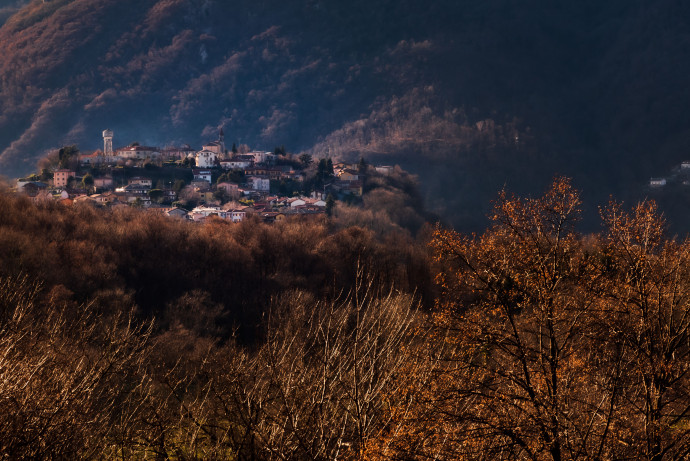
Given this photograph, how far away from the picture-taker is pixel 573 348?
10852 millimetres

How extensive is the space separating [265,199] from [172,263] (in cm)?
3689

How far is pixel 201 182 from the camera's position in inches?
3238

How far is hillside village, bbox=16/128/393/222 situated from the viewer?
2739 inches

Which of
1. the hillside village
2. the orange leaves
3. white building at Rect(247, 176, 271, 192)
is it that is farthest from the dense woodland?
white building at Rect(247, 176, 271, 192)

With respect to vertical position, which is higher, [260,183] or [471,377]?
[471,377]

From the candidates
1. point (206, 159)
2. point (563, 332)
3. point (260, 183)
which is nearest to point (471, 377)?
point (563, 332)

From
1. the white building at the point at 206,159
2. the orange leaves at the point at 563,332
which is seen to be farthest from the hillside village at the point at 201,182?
the orange leaves at the point at 563,332

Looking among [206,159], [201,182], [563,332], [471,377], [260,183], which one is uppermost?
[563,332]

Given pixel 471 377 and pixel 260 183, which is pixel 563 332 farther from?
pixel 260 183

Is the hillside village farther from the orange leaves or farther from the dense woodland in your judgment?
the orange leaves

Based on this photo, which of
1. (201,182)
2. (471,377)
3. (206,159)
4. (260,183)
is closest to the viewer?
(471,377)

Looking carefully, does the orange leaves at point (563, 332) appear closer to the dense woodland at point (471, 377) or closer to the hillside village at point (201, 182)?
the dense woodland at point (471, 377)

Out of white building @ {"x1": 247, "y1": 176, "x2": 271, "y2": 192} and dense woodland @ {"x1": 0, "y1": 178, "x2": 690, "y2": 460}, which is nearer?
dense woodland @ {"x1": 0, "y1": 178, "x2": 690, "y2": 460}

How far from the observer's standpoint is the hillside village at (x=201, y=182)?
228 feet
